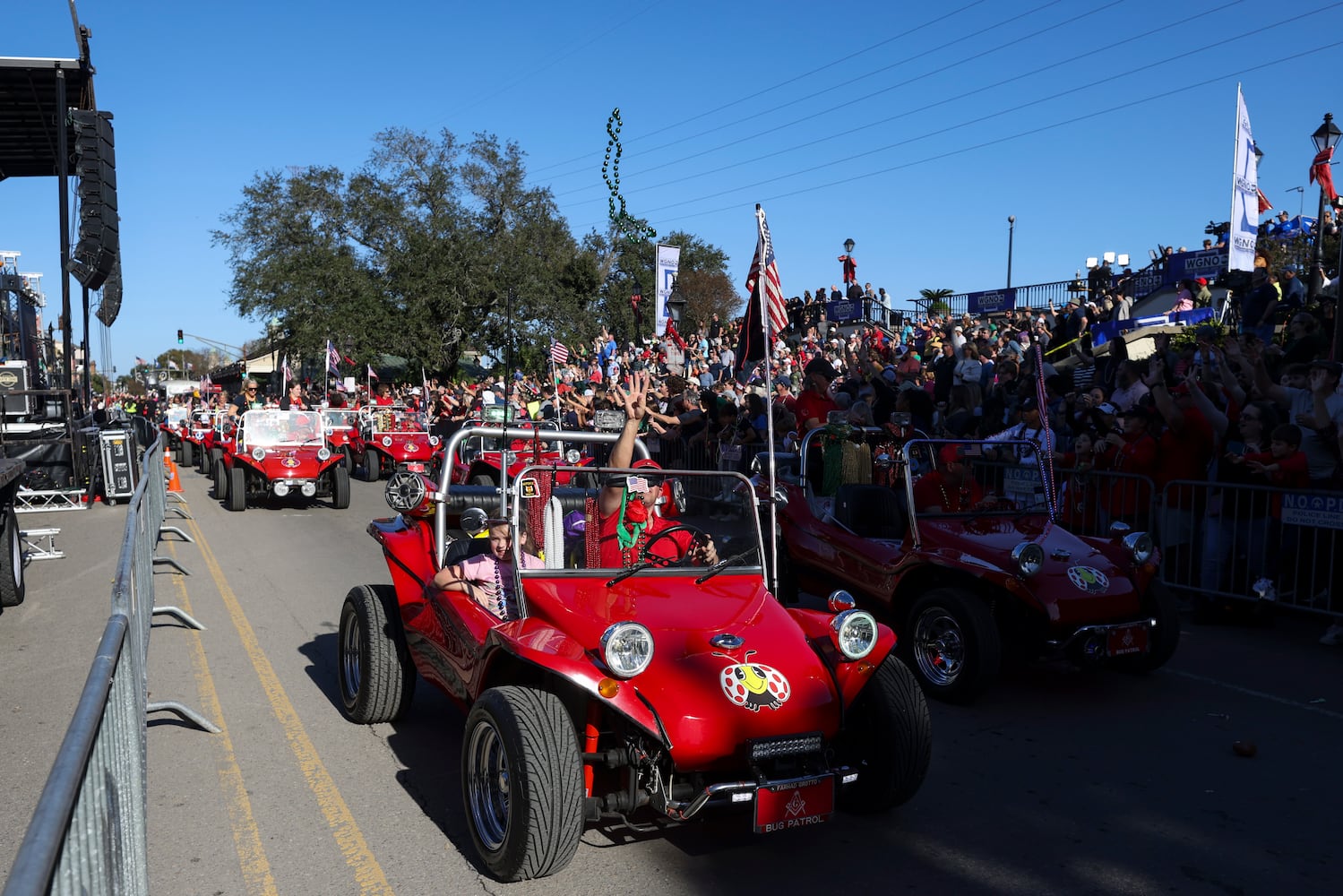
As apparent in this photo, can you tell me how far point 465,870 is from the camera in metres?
4.02

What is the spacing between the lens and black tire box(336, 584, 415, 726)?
560 cm

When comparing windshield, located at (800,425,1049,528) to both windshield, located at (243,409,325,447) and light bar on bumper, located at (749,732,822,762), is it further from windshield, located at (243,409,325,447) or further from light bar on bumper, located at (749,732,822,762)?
windshield, located at (243,409,325,447)

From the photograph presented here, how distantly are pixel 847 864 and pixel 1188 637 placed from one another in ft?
16.7

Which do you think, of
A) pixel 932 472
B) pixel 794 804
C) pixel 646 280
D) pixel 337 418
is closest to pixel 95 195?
pixel 337 418

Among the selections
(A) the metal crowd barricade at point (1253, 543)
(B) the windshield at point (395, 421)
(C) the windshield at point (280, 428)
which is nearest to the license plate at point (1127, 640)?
(A) the metal crowd barricade at point (1253, 543)

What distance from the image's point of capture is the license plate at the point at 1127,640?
6152 mm

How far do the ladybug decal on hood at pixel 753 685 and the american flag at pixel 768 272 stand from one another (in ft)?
12.2

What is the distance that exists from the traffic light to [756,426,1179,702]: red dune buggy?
41.0ft

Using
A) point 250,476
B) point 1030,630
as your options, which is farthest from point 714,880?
point 250,476

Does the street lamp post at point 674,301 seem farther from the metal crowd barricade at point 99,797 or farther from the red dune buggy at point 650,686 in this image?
the metal crowd barricade at point 99,797

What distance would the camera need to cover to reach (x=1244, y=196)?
43.1 ft

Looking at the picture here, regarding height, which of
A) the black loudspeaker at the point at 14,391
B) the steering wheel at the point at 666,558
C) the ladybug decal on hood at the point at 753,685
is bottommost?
the ladybug decal on hood at the point at 753,685

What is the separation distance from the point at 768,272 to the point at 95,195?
500 inches

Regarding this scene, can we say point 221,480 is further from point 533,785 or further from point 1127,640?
point 533,785
